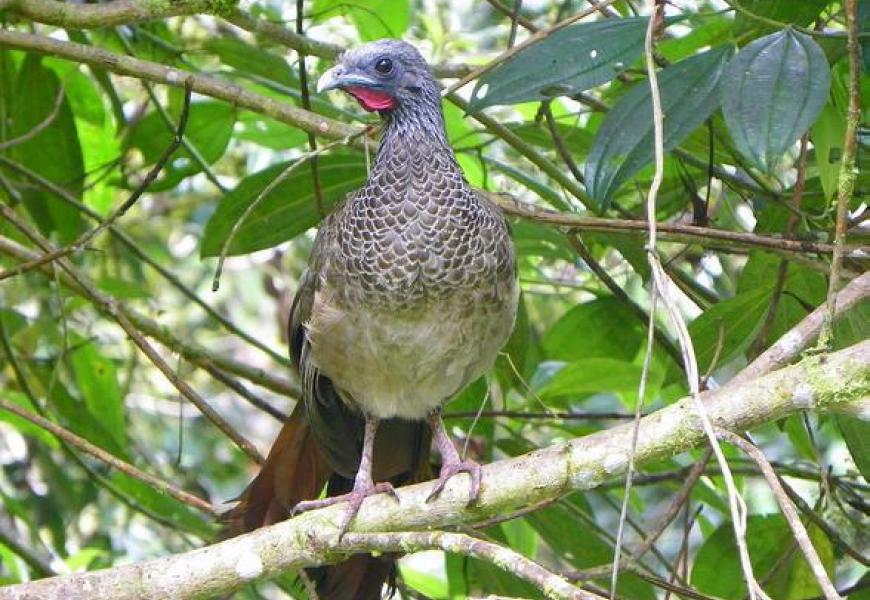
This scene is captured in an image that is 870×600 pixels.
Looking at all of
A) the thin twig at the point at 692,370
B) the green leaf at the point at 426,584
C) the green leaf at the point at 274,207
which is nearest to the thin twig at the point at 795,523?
the thin twig at the point at 692,370

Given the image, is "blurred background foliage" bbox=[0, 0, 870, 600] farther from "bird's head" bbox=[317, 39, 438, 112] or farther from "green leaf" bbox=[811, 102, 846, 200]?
"bird's head" bbox=[317, 39, 438, 112]

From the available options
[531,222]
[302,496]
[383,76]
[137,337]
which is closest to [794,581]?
[531,222]

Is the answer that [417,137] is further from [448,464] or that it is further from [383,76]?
[448,464]

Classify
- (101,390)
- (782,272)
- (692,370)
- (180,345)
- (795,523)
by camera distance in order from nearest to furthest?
(795,523) → (692,370) → (782,272) → (180,345) → (101,390)

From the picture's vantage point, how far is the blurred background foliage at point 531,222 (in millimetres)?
A: 2598

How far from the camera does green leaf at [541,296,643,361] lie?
12.6 feet

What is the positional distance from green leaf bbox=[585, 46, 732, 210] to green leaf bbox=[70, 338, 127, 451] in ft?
6.40

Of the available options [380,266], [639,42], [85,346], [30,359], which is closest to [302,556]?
[380,266]

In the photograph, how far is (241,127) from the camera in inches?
168

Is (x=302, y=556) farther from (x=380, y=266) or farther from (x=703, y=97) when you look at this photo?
(x=703, y=97)

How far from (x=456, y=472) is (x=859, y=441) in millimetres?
865

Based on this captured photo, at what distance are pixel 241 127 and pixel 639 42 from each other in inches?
76.3

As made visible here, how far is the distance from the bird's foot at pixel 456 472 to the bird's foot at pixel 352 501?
10 centimetres

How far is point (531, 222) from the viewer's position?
10.7ft
